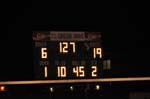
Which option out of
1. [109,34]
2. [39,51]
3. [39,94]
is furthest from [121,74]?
[39,51]

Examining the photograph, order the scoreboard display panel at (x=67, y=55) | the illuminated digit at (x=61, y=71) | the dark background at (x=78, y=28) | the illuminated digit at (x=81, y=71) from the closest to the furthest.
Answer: the scoreboard display panel at (x=67, y=55), the illuminated digit at (x=61, y=71), the illuminated digit at (x=81, y=71), the dark background at (x=78, y=28)

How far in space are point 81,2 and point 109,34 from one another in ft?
4.65

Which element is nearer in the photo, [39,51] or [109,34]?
[39,51]

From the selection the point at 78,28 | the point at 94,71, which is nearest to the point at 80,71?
the point at 94,71

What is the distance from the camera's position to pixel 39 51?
1062cm

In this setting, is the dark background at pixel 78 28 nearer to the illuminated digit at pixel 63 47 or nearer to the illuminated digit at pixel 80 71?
the illuminated digit at pixel 80 71

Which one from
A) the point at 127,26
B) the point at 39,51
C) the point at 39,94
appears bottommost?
the point at 39,94

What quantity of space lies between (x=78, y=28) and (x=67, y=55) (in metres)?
3.11

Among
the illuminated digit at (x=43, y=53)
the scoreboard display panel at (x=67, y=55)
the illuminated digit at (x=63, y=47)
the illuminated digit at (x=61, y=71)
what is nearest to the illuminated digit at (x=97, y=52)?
the scoreboard display panel at (x=67, y=55)

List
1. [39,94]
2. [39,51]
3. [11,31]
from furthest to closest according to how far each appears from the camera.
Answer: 1. [11,31]
2. [39,94]
3. [39,51]

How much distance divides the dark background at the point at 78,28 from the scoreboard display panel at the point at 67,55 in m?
1.90

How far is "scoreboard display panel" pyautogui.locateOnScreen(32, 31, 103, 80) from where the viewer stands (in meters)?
10.6

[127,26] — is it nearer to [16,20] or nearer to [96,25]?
[96,25]

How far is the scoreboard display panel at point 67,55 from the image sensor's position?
10.6m
